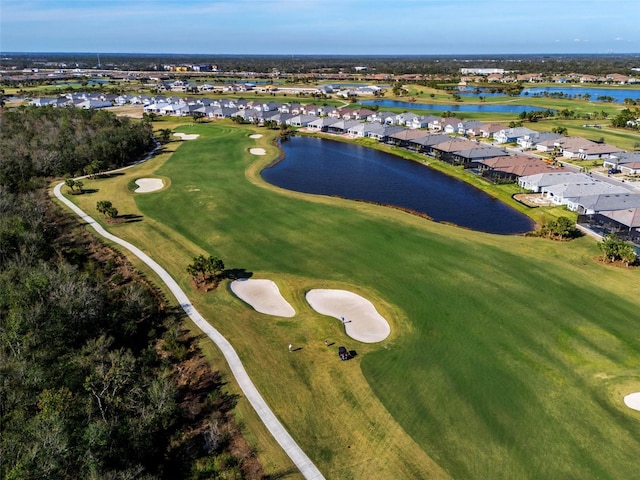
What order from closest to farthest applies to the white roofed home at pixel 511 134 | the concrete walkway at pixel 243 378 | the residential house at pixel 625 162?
1. the concrete walkway at pixel 243 378
2. the residential house at pixel 625 162
3. the white roofed home at pixel 511 134

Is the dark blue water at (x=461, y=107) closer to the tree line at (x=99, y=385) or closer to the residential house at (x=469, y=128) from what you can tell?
the residential house at (x=469, y=128)

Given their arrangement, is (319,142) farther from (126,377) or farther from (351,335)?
(126,377)

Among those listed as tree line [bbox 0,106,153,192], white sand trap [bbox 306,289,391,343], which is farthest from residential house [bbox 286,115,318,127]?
white sand trap [bbox 306,289,391,343]

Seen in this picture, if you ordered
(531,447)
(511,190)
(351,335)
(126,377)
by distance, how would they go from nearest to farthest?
(531,447) < (126,377) < (351,335) < (511,190)

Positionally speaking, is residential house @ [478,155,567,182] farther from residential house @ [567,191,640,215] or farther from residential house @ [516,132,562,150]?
residential house @ [516,132,562,150]

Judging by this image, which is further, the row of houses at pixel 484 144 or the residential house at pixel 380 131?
the residential house at pixel 380 131

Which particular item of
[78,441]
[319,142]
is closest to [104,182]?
[319,142]

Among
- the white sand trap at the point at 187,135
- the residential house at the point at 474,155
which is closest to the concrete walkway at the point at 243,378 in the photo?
the residential house at the point at 474,155
